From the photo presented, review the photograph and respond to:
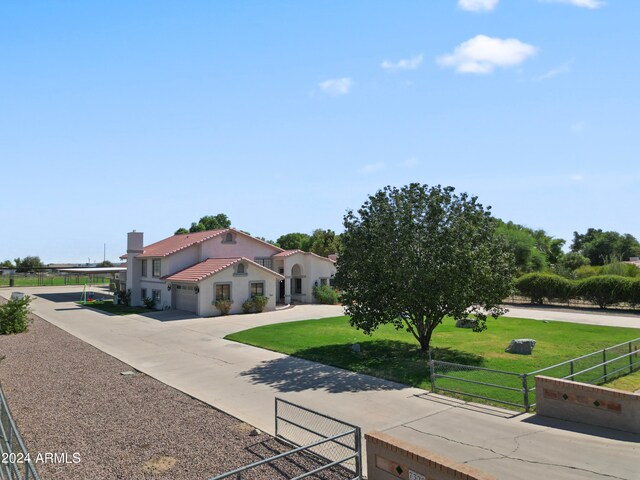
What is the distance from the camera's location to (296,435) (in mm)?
10148

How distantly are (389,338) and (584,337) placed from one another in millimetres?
9615

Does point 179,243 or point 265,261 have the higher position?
point 179,243

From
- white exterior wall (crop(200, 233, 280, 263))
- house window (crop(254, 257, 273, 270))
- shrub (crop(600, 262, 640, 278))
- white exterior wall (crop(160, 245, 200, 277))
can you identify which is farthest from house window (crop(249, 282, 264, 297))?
shrub (crop(600, 262, 640, 278))

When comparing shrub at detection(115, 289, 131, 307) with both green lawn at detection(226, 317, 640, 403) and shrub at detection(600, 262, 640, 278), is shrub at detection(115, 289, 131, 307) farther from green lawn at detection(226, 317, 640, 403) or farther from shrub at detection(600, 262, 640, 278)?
shrub at detection(600, 262, 640, 278)

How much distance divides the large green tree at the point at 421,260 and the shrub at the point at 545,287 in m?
23.9

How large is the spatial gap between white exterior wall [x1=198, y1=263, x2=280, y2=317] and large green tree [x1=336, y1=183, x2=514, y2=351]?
16037 millimetres

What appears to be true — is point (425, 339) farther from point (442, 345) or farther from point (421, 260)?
point (421, 260)

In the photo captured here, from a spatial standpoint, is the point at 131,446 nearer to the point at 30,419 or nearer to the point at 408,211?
the point at 30,419

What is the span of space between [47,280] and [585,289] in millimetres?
81046

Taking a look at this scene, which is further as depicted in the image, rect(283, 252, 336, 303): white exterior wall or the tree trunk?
rect(283, 252, 336, 303): white exterior wall

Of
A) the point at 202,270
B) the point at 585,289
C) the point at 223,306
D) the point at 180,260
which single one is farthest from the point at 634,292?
the point at 180,260

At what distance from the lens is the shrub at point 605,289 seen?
3491cm

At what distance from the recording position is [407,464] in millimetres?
7164

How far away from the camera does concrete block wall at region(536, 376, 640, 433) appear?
984 cm
